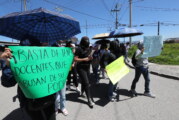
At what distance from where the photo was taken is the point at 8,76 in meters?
1.44

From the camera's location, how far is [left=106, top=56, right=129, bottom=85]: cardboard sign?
3129 mm

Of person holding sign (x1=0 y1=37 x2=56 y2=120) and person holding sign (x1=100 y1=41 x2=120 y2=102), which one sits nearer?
person holding sign (x1=0 y1=37 x2=56 y2=120)

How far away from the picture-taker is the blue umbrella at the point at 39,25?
6.10ft

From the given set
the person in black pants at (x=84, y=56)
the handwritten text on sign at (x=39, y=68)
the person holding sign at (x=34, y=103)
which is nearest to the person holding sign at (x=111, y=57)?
the person in black pants at (x=84, y=56)

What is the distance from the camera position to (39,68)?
4.96 ft

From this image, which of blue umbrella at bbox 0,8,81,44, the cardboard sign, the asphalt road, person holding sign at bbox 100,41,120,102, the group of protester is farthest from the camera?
person holding sign at bbox 100,41,120,102

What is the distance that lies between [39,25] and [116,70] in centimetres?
210

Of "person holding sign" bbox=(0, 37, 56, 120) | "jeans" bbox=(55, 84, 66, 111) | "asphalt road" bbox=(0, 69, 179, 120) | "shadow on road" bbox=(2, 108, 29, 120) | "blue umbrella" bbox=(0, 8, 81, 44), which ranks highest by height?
"blue umbrella" bbox=(0, 8, 81, 44)

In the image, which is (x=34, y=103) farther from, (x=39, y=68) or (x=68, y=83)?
Result: (x=68, y=83)

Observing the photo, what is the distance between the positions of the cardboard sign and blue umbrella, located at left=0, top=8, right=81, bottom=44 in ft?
4.13

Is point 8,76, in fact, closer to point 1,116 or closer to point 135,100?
point 1,116

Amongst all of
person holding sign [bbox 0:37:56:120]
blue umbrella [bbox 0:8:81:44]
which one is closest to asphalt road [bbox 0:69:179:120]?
person holding sign [bbox 0:37:56:120]

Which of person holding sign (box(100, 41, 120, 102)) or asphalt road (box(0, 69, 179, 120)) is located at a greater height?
person holding sign (box(100, 41, 120, 102))

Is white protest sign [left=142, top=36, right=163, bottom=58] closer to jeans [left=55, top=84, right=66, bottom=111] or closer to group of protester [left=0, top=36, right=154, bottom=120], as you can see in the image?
group of protester [left=0, top=36, right=154, bottom=120]
